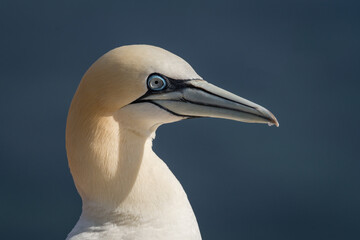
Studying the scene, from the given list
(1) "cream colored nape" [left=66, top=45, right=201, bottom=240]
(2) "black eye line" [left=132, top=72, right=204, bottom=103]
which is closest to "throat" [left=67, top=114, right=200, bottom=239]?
(1) "cream colored nape" [left=66, top=45, right=201, bottom=240]

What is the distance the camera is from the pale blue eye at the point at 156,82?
2.12 meters

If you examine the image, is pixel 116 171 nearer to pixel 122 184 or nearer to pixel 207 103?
pixel 122 184

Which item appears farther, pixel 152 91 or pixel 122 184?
pixel 122 184

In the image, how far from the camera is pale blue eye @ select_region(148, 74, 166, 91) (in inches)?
83.5

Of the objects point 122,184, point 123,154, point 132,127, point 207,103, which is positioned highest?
point 207,103

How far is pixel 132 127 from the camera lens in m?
2.22

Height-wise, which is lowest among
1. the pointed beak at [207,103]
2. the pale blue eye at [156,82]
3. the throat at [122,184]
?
the throat at [122,184]

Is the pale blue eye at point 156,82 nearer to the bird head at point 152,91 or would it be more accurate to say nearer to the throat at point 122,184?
the bird head at point 152,91

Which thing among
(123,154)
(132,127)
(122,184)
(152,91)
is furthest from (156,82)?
(122,184)

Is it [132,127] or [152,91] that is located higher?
[152,91]

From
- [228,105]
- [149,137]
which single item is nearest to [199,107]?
[228,105]

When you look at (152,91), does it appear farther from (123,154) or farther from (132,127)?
(123,154)

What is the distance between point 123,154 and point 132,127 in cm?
11

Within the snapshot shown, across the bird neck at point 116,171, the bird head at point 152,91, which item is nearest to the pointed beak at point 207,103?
the bird head at point 152,91
